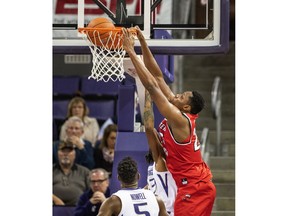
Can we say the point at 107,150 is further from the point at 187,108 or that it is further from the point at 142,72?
the point at 142,72

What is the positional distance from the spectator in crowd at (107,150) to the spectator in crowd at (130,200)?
10.3 feet

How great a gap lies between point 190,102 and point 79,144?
3372 millimetres

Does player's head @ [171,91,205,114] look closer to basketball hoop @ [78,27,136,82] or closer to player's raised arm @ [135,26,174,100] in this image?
player's raised arm @ [135,26,174,100]

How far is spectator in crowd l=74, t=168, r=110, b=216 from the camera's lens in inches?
289

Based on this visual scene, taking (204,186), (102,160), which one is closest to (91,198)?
(102,160)

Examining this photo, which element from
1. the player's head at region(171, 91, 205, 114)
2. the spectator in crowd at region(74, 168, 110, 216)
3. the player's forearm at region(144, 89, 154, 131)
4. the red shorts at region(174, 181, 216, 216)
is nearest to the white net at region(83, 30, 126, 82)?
the player's head at region(171, 91, 205, 114)

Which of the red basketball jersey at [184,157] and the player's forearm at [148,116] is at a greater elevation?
the player's forearm at [148,116]

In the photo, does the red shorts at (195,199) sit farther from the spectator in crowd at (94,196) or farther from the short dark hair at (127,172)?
the spectator in crowd at (94,196)

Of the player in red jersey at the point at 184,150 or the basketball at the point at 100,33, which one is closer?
the basketball at the point at 100,33

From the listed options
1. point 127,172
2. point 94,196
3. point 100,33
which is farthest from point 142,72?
point 94,196

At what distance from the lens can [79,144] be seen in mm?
8750

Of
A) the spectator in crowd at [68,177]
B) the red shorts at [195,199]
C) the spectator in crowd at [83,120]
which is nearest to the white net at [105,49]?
the red shorts at [195,199]

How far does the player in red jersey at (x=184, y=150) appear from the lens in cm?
555
